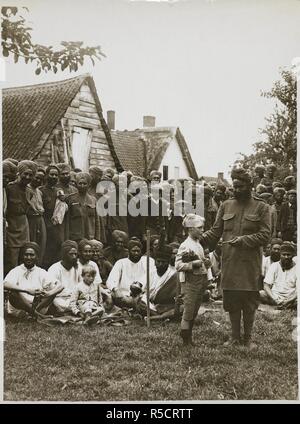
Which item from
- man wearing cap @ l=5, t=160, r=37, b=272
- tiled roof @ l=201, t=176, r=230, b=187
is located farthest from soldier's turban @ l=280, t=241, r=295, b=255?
man wearing cap @ l=5, t=160, r=37, b=272

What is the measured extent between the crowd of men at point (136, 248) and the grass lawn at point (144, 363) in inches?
6.1

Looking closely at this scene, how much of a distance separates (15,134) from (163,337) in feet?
6.84

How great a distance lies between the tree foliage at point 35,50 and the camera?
4738 mm

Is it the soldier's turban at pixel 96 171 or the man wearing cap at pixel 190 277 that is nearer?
the man wearing cap at pixel 190 277

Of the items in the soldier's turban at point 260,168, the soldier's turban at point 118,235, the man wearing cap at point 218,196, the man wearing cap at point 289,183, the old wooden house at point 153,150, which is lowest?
the soldier's turban at point 118,235

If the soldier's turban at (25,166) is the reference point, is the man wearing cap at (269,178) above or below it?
below

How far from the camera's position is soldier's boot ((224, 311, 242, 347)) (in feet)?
15.1

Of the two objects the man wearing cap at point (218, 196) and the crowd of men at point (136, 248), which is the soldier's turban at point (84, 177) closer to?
the crowd of men at point (136, 248)

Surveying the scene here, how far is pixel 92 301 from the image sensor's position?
476 cm

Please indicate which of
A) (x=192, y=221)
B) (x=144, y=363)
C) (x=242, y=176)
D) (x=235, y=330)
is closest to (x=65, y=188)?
(x=192, y=221)

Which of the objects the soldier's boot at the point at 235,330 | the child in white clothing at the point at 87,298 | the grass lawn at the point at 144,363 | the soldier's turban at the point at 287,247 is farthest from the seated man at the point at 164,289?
the soldier's turban at the point at 287,247

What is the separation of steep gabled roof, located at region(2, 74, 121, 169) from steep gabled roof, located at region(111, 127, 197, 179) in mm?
197

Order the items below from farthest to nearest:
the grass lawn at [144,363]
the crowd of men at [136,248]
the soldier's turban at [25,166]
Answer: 1. the soldier's turban at [25,166]
2. the crowd of men at [136,248]
3. the grass lawn at [144,363]
